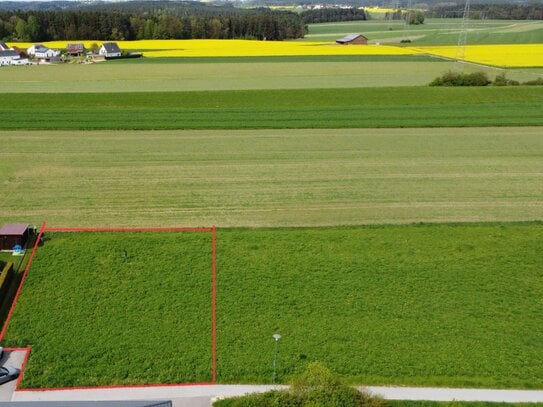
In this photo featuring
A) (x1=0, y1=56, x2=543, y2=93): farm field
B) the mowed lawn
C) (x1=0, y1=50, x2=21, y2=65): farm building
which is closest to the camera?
the mowed lawn

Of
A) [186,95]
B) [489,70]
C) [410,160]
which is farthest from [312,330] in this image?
[489,70]

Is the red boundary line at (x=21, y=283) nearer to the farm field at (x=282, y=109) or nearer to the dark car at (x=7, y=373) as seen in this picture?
the dark car at (x=7, y=373)

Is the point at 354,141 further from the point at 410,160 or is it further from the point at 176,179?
the point at 176,179

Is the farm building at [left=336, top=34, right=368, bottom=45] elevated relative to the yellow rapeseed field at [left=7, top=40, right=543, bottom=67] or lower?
elevated

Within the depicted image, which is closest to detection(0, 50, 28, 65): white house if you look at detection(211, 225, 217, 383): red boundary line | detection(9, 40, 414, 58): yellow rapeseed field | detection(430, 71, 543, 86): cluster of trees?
detection(9, 40, 414, 58): yellow rapeseed field

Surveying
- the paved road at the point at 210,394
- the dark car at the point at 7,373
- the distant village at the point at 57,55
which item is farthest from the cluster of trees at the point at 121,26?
the paved road at the point at 210,394

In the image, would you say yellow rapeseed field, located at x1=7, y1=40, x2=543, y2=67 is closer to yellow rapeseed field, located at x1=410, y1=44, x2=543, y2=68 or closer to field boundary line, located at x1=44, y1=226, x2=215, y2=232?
yellow rapeseed field, located at x1=410, y1=44, x2=543, y2=68
